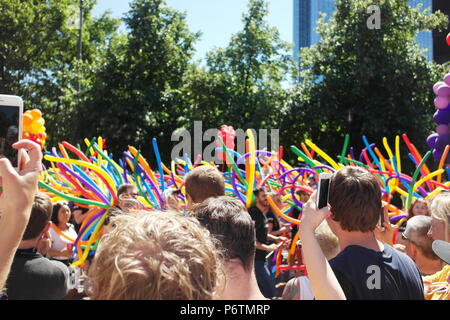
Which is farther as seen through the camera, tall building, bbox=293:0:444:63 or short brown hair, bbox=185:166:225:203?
tall building, bbox=293:0:444:63

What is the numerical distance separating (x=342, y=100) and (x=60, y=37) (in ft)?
41.3

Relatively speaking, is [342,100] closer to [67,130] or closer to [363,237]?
[67,130]

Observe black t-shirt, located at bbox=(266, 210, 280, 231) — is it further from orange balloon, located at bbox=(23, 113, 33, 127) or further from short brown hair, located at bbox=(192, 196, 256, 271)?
short brown hair, located at bbox=(192, 196, 256, 271)

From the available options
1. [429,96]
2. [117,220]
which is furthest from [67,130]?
[117,220]

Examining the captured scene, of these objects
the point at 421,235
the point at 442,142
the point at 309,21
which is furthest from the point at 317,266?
the point at 309,21

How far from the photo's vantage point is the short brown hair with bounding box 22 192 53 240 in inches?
93.4

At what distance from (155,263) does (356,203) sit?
1038mm

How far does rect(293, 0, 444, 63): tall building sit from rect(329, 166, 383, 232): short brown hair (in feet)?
61.5

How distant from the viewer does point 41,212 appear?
240 centimetres

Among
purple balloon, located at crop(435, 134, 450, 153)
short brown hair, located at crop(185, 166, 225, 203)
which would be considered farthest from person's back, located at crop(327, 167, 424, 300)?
purple balloon, located at crop(435, 134, 450, 153)

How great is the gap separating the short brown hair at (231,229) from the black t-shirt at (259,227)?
2.42m

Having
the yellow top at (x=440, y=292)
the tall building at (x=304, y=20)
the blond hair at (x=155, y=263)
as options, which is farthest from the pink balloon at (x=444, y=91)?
the tall building at (x=304, y=20)
